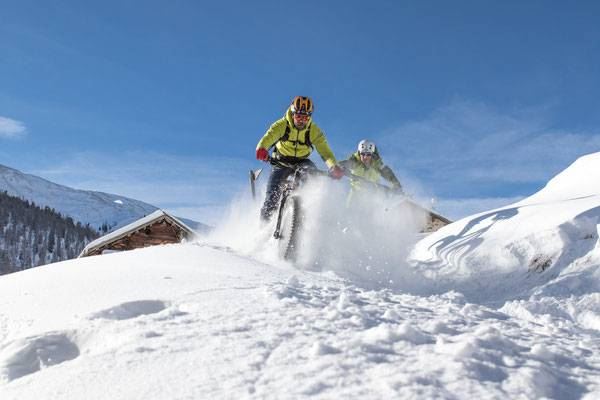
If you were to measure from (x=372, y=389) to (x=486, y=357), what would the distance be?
2.46 feet

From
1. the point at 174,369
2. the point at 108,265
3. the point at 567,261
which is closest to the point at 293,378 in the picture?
the point at 174,369

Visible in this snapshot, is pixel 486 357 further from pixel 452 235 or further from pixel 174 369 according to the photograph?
pixel 452 235

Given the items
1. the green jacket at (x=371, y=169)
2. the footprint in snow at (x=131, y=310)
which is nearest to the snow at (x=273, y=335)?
the footprint in snow at (x=131, y=310)

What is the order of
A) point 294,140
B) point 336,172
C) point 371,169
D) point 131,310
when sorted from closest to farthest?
point 131,310
point 336,172
point 294,140
point 371,169

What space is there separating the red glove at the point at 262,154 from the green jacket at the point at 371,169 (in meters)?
3.71

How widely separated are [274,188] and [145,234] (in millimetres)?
16011

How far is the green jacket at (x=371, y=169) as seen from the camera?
12.3m

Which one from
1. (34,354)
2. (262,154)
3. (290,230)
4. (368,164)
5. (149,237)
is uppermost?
(368,164)

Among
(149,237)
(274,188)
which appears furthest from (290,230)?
(149,237)

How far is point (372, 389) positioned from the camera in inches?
89.5

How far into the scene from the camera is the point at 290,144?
29.9 ft

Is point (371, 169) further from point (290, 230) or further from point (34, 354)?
point (34, 354)

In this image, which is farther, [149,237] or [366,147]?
[149,237]

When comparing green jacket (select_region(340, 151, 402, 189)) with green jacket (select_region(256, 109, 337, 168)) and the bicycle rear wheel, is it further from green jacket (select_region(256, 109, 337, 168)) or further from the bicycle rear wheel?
the bicycle rear wheel
